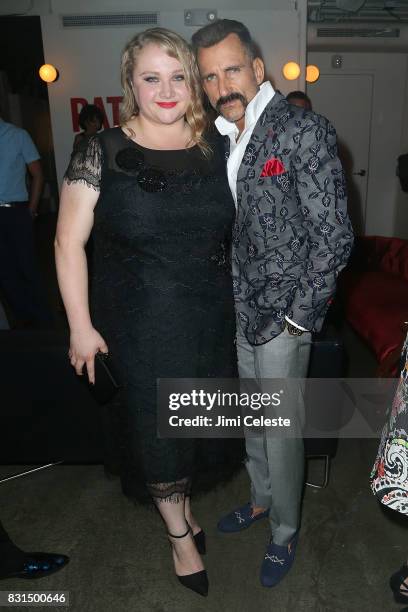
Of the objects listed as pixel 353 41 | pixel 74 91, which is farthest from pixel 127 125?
pixel 353 41

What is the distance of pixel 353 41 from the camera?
6625 millimetres

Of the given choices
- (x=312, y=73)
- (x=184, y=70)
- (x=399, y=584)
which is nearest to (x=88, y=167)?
(x=184, y=70)

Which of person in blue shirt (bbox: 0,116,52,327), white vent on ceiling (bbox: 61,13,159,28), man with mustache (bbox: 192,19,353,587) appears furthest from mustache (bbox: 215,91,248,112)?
white vent on ceiling (bbox: 61,13,159,28)

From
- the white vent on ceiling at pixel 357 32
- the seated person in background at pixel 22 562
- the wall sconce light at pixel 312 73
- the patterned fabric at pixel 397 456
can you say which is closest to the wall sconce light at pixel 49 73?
the wall sconce light at pixel 312 73

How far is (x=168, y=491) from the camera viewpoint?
5.78 feet

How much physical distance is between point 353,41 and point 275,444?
656 cm

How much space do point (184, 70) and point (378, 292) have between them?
9.00ft

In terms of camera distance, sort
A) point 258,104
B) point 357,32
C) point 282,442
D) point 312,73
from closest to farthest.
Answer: point 258,104, point 282,442, point 357,32, point 312,73

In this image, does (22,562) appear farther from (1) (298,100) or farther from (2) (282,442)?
(1) (298,100)

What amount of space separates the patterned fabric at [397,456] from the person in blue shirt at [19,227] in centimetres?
335

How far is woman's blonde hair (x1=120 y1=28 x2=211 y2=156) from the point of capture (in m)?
1.45

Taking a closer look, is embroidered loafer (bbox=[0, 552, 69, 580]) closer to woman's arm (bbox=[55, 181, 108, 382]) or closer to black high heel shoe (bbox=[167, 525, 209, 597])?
black high heel shoe (bbox=[167, 525, 209, 597])

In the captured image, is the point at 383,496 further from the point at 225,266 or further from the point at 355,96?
the point at 355,96

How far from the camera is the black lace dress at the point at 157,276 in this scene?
1.48 meters
